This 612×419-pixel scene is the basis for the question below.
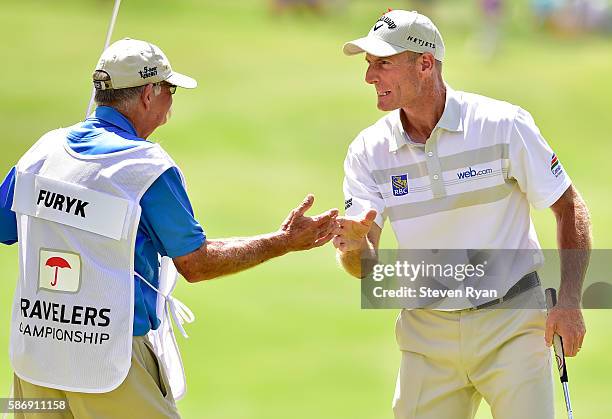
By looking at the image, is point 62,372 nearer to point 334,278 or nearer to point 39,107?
point 334,278

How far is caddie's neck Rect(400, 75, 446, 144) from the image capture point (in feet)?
16.2

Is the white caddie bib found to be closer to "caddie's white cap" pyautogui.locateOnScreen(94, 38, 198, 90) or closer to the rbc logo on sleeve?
"caddie's white cap" pyautogui.locateOnScreen(94, 38, 198, 90)

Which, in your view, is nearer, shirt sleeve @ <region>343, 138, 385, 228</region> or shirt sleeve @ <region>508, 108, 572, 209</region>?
shirt sleeve @ <region>508, 108, 572, 209</region>

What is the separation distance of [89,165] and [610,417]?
204 inches

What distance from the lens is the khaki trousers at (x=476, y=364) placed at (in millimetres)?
4727

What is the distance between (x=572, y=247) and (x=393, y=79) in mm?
923

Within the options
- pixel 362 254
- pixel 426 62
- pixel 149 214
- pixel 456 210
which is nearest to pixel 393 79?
pixel 426 62

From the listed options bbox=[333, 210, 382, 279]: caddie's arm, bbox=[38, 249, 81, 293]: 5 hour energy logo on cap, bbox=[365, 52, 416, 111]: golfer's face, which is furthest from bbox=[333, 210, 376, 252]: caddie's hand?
bbox=[38, 249, 81, 293]: 5 hour energy logo on cap

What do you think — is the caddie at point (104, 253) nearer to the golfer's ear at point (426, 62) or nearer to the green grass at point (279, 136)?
the golfer's ear at point (426, 62)

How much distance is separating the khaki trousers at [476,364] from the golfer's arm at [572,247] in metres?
0.18

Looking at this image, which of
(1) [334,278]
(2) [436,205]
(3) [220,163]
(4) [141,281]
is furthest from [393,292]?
(3) [220,163]

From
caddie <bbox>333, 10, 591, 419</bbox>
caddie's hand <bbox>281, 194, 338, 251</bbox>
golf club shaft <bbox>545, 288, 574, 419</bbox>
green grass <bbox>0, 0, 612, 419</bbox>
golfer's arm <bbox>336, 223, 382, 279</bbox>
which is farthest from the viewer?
green grass <bbox>0, 0, 612, 419</bbox>

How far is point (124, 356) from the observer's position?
164 inches

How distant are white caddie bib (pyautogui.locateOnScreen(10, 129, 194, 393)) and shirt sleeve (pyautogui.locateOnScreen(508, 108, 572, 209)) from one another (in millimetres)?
1364
